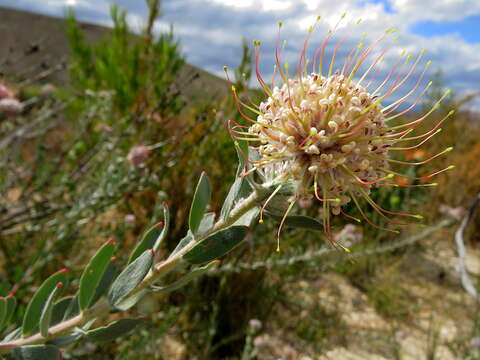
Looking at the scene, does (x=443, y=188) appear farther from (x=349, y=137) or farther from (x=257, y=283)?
(x=349, y=137)

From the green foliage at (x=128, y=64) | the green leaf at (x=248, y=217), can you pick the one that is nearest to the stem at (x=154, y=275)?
the green leaf at (x=248, y=217)

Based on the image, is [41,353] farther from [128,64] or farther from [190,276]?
[128,64]

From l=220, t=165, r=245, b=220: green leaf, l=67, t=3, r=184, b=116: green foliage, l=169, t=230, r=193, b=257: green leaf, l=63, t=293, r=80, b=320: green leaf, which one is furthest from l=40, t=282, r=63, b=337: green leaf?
l=67, t=3, r=184, b=116: green foliage

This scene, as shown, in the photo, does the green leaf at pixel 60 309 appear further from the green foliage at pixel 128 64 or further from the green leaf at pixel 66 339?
the green foliage at pixel 128 64

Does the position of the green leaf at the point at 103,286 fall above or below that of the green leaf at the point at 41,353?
above

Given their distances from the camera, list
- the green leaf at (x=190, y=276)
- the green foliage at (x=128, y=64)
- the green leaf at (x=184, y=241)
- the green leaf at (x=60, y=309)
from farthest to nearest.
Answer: the green foliage at (x=128, y=64)
the green leaf at (x=60, y=309)
the green leaf at (x=184, y=241)
the green leaf at (x=190, y=276)

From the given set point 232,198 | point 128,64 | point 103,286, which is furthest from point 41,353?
point 128,64

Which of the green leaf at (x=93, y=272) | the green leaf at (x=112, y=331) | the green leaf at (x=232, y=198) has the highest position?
the green leaf at (x=232, y=198)
